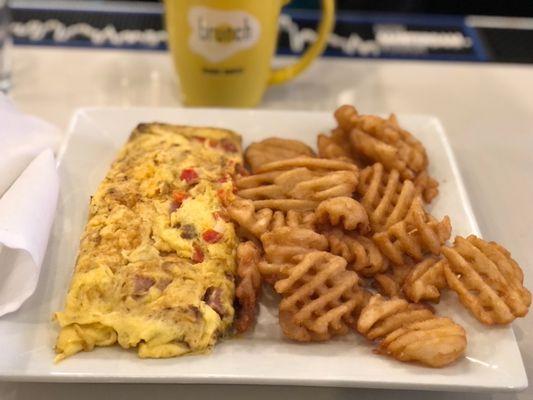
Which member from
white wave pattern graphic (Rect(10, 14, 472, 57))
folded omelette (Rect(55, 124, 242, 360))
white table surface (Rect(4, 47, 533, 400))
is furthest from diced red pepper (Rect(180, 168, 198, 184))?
white wave pattern graphic (Rect(10, 14, 472, 57))

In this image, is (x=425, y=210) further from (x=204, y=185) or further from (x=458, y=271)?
(x=204, y=185)

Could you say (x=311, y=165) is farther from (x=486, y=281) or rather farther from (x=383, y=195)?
(x=486, y=281)

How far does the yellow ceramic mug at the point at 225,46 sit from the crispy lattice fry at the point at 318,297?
21.9 inches

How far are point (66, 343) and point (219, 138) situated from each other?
Result: 480mm

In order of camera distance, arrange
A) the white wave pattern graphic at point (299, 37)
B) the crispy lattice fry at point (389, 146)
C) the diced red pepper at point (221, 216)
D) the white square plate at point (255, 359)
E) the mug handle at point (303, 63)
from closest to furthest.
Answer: the white square plate at point (255, 359) < the diced red pepper at point (221, 216) < the crispy lattice fry at point (389, 146) < the mug handle at point (303, 63) < the white wave pattern graphic at point (299, 37)

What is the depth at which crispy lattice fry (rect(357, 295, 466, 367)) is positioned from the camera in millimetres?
751

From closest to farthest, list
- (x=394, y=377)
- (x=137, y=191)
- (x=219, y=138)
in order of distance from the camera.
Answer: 1. (x=394, y=377)
2. (x=137, y=191)
3. (x=219, y=138)

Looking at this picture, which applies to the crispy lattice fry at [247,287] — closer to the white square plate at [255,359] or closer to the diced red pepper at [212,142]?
the white square plate at [255,359]

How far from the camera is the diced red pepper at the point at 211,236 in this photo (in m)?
0.90

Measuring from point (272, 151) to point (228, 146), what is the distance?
0.08 metres

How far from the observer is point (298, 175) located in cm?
99

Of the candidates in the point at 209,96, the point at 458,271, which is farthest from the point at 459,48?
the point at 458,271

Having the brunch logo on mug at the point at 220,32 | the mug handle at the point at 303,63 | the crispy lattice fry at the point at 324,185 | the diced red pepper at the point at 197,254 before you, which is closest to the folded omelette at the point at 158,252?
the diced red pepper at the point at 197,254

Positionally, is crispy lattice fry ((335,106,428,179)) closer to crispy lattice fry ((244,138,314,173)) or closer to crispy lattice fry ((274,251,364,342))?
crispy lattice fry ((244,138,314,173))
